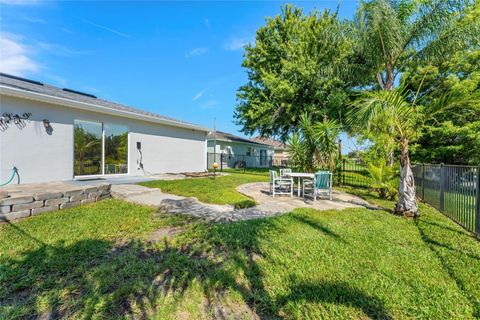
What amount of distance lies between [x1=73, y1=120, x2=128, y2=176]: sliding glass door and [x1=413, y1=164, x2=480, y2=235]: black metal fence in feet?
37.3

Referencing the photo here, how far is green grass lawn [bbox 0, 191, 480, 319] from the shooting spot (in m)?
2.14

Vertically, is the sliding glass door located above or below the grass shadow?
above

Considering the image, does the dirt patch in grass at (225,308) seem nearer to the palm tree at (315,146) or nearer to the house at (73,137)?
the house at (73,137)

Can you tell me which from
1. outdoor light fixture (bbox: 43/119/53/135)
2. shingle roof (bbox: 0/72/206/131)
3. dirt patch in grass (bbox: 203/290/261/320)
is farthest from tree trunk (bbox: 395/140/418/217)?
outdoor light fixture (bbox: 43/119/53/135)

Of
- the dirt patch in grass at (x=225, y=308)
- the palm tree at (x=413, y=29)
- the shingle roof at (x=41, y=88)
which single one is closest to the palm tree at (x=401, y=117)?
the palm tree at (x=413, y=29)

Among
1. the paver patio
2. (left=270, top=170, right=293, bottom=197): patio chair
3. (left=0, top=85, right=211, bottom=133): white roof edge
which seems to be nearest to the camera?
the paver patio

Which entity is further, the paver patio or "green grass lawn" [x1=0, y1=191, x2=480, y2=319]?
the paver patio

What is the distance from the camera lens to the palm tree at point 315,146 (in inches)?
385

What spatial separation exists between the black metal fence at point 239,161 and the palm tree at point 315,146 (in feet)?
29.0

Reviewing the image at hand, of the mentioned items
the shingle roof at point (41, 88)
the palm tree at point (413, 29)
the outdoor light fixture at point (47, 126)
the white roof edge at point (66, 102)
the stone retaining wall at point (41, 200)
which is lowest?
the stone retaining wall at point (41, 200)

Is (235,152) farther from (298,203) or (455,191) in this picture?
(455,191)

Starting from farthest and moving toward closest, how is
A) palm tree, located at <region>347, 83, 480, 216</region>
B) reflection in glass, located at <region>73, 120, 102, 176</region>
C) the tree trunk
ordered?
reflection in glass, located at <region>73, 120, 102, 176</region> → the tree trunk → palm tree, located at <region>347, 83, 480, 216</region>

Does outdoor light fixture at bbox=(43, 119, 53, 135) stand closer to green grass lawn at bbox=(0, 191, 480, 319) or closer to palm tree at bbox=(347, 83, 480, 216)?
green grass lawn at bbox=(0, 191, 480, 319)

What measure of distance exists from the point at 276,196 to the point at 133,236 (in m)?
4.79
